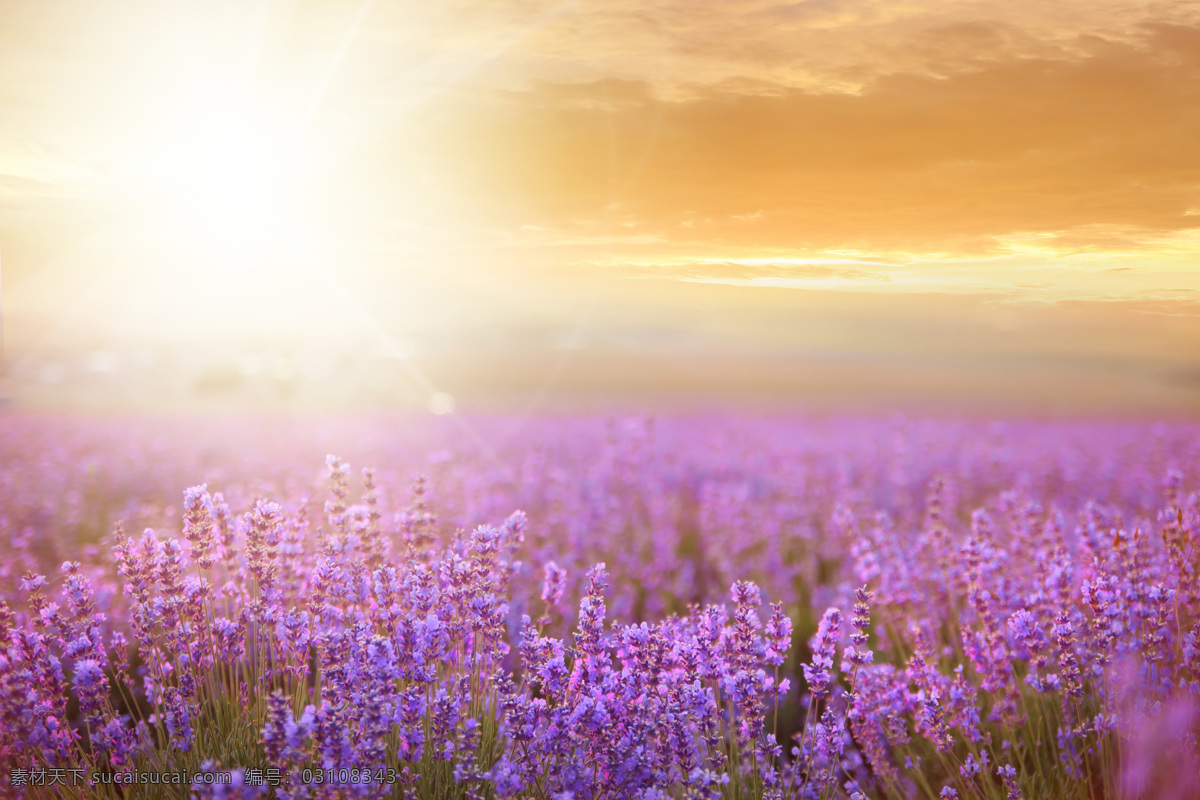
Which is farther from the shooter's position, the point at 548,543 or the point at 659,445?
the point at 659,445

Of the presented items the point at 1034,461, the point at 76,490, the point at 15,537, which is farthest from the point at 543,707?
the point at 1034,461

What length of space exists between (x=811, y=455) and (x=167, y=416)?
17.3 metres

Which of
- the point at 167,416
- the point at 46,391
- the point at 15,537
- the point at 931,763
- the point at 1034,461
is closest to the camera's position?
the point at 931,763

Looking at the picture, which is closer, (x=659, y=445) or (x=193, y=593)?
(x=193, y=593)

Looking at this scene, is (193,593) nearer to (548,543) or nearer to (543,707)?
(543,707)

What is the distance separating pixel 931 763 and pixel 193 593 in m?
3.25

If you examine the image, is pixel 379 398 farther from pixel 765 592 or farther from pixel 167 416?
pixel 765 592

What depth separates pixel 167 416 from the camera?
2169 centimetres

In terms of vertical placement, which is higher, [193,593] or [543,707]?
[193,593]

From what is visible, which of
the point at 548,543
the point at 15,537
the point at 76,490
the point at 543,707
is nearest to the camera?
the point at 543,707

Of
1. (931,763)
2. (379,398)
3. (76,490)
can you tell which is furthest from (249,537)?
(379,398)

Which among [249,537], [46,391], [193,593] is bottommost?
[46,391]

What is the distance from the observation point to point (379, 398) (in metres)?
29.4

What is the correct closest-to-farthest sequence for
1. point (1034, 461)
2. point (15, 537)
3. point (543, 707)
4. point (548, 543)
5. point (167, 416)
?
1. point (543, 707)
2. point (15, 537)
3. point (548, 543)
4. point (1034, 461)
5. point (167, 416)
